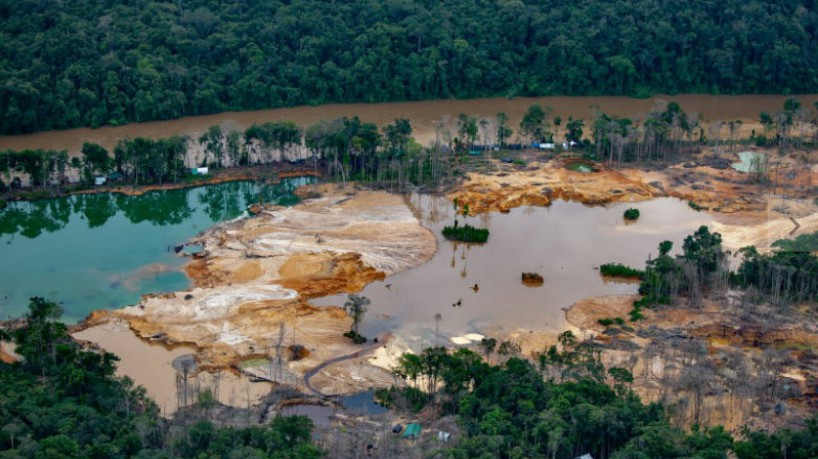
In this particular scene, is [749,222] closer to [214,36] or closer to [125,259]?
[125,259]

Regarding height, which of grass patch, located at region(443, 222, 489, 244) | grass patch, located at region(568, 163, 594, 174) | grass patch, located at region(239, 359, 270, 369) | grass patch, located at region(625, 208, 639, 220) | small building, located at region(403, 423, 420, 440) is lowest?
small building, located at region(403, 423, 420, 440)

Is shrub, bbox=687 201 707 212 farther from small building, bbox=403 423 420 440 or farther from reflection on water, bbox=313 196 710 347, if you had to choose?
small building, bbox=403 423 420 440

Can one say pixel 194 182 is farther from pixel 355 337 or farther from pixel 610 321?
pixel 610 321

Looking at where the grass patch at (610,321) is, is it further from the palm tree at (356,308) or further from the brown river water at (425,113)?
the brown river water at (425,113)

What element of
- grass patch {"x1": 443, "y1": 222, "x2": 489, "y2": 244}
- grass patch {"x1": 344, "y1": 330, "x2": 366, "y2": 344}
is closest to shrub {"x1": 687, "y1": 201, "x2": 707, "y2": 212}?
grass patch {"x1": 443, "y1": 222, "x2": 489, "y2": 244}

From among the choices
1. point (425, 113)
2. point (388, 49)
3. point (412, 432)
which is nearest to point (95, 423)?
point (412, 432)

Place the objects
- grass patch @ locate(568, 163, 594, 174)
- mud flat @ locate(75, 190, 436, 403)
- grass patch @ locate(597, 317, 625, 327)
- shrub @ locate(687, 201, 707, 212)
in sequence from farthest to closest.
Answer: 1. grass patch @ locate(568, 163, 594, 174)
2. shrub @ locate(687, 201, 707, 212)
3. grass patch @ locate(597, 317, 625, 327)
4. mud flat @ locate(75, 190, 436, 403)

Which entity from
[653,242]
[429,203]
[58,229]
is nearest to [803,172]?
[653,242]
